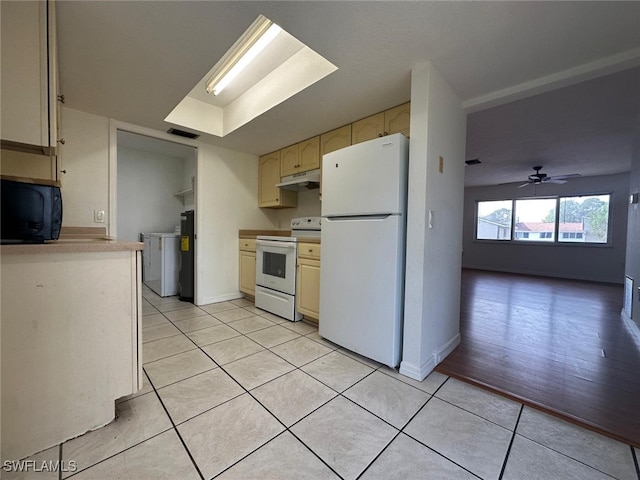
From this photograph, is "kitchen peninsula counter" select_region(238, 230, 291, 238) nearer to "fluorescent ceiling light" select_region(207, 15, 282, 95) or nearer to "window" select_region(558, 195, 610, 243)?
"fluorescent ceiling light" select_region(207, 15, 282, 95)

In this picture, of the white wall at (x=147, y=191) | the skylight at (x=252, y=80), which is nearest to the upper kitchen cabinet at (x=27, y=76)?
the skylight at (x=252, y=80)

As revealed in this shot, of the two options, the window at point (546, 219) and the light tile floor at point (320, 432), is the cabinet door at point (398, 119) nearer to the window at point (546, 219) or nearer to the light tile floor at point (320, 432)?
the light tile floor at point (320, 432)

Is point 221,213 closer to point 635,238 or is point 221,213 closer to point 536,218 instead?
point 635,238

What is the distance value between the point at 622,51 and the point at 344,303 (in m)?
2.28

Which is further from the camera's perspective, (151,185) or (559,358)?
(151,185)

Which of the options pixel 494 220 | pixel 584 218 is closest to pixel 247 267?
pixel 494 220

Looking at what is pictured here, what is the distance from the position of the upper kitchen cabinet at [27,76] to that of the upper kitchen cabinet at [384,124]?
208 cm

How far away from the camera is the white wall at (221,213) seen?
127 inches

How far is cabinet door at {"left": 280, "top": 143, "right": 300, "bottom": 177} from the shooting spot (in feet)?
10.3

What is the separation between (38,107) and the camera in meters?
1.14

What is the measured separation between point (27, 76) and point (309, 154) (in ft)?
7.25

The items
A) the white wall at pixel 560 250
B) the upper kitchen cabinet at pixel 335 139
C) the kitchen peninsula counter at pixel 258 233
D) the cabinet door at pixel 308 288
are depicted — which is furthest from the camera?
the white wall at pixel 560 250

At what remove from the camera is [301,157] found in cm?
309

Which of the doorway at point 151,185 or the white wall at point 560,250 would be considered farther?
the white wall at point 560,250
